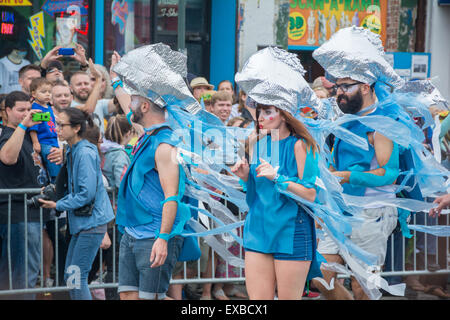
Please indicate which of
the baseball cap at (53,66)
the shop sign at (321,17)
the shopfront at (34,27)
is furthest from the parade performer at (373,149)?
the shop sign at (321,17)

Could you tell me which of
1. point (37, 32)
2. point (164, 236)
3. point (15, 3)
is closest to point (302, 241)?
point (164, 236)

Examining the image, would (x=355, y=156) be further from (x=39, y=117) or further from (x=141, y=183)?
(x=39, y=117)

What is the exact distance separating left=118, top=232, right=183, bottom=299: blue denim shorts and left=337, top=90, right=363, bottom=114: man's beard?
1682mm

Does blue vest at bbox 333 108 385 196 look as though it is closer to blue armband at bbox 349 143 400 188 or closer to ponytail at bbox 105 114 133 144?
blue armband at bbox 349 143 400 188

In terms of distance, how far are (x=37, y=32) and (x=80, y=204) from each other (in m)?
5.15

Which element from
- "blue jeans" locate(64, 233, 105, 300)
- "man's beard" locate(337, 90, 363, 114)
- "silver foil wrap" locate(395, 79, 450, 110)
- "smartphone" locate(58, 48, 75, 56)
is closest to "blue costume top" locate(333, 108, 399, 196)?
"man's beard" locate(337, 90, 363, 114)

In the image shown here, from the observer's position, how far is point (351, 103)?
230 inches

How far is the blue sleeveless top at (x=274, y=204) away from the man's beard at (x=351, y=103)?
41.4 inches

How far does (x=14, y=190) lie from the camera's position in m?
6.52

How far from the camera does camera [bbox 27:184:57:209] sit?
21.1ft

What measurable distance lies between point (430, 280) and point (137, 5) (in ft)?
20.7

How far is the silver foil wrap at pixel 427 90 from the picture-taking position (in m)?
6.20

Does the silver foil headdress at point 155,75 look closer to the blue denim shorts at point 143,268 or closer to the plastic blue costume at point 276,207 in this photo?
the plastic blue costume at point 276,207

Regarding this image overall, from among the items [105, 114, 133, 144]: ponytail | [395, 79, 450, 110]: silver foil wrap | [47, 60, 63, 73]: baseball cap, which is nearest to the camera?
[395, 79, 450, 110]: silver foil wrap
